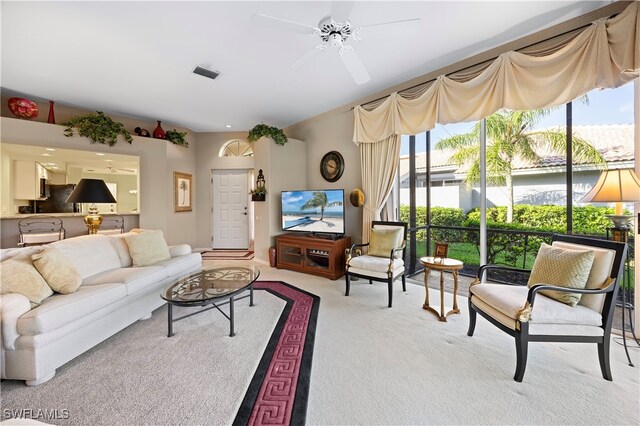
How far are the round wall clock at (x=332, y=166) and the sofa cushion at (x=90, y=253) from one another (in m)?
3.36

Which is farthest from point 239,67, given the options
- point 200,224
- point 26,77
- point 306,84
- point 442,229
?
point 200,224

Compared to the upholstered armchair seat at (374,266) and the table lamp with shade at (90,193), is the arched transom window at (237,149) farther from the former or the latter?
the upholstered armchair seat at (374,266)

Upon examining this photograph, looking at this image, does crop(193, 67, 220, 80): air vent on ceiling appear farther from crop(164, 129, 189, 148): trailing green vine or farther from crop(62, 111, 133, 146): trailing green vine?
crop(164, 129, 189, 148): trailing green vine

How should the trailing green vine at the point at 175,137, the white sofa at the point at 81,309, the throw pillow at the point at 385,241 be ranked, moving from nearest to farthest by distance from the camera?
the white sofa at the point at 81,309 < the throw pillow at the point at 385,241 < the trailing green vine at the point at 175,137

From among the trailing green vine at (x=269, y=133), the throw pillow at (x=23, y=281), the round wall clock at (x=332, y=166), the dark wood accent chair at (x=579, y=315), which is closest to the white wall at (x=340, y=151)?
the round wall clock at (x=332, y=166)

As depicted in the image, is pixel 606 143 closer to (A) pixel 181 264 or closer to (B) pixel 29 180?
(A) pixel 181 264

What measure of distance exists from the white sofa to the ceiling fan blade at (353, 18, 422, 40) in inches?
123

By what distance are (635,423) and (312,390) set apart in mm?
1852

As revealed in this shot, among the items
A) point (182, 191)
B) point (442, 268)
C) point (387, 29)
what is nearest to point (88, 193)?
point (182, 191)

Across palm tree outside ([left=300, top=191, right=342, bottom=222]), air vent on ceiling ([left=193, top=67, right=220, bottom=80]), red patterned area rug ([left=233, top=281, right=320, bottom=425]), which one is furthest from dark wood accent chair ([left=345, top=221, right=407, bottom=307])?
air vent on ceiling ([left=193, top=67, right=220, bottom=80])

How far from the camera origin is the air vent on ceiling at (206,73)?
309 centimetres

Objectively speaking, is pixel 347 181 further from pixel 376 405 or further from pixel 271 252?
pixel 376 405

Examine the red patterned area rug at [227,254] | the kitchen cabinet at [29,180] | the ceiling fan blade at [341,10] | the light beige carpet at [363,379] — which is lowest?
the light beige carpet at [363,379]

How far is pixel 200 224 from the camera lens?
6039 millimetres
